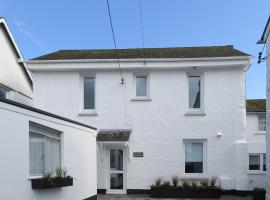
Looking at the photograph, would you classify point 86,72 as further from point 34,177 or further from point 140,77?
point 34,177

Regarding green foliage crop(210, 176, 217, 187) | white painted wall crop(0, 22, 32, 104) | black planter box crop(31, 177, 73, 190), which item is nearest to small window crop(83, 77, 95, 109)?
white painted wall crop(0, 22, 32, 104)

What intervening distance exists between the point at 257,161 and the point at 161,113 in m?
10.6

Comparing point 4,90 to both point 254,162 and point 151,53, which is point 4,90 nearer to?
point 151,53

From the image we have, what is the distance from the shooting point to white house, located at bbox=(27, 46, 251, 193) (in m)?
15.9

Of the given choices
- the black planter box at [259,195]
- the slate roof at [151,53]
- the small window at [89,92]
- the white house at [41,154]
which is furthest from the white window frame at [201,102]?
the white house at [41,154]

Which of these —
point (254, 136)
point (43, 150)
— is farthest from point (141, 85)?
point (254, 136)

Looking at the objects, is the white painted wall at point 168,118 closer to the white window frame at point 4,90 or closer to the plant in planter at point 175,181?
the plant in planter at point 175,181

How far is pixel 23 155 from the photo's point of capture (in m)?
7.62

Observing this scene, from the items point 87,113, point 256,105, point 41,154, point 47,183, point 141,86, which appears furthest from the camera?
point 256,105

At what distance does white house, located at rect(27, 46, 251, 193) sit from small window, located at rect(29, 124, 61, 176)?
570cm

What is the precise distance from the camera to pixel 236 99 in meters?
16.0

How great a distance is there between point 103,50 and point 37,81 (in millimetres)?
4187

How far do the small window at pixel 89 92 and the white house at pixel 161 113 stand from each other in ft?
0.48

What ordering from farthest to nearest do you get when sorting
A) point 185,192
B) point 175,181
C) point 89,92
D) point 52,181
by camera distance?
point 89,92 → point 175,181 → point 185,192 → point 52,181
